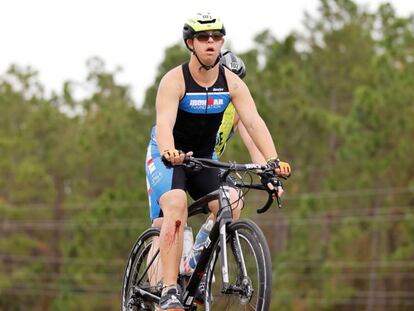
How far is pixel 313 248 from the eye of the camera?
45219 mm

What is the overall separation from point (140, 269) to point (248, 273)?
202 cm

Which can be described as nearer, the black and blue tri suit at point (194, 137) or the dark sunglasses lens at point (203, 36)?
the dark sunglasses lens at point (203, 36)

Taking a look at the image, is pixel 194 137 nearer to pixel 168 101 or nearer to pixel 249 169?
pixel 168 101

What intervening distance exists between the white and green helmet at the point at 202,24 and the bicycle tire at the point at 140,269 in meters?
1.80

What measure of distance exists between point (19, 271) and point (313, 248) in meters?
16.7

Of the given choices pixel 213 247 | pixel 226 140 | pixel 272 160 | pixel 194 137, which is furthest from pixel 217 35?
pixel 213 247

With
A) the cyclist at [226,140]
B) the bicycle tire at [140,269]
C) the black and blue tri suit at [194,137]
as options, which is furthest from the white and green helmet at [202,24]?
the bicycle tire at [140,269]

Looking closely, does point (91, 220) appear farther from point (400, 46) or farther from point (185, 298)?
point (185, 298)

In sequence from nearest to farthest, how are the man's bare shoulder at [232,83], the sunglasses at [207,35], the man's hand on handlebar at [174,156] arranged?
the man's hand on handlebar at [174,156] < the sunglasses at [207,35] < the man's bare shoulder at [232,83]

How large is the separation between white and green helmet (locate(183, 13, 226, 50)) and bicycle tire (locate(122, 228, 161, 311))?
1.80 m

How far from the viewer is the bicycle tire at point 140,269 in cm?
937

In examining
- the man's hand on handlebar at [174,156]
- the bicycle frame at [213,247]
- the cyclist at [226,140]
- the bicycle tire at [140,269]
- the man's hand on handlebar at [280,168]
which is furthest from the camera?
the bicycle tire at [140,269]

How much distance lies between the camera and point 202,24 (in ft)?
27.2

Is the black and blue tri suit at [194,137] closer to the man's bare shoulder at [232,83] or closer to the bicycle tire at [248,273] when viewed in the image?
the man's bare shoulder at [232,83]
